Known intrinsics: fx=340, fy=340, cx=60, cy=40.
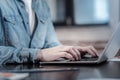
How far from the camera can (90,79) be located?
1.10 metres

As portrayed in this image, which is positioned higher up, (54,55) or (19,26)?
(19,26)

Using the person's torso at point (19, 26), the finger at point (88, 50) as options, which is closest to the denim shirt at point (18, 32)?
the person's torso at point (19, 26)

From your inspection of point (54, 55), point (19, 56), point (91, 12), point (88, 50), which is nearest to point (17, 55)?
point (19, 56)

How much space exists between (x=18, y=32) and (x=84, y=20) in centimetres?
231

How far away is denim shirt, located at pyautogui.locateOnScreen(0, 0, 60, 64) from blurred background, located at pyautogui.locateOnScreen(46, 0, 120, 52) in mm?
1804

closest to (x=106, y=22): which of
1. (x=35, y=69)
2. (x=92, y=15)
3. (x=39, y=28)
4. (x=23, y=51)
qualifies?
(x=92, y=15)

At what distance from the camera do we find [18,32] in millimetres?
1760

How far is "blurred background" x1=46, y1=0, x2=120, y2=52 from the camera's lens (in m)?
3.71

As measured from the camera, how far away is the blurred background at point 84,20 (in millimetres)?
3713

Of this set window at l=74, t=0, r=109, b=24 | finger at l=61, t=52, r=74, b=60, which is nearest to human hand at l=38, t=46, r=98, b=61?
finger at l=61, t=52, r=74, b=60

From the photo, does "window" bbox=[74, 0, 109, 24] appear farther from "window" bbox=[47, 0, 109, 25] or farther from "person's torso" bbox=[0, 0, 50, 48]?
"person's torso" bbox=[0, 0, 50, 48]

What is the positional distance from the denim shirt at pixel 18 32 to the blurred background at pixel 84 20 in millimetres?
1804

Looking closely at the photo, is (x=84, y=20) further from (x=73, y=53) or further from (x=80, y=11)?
(x=73, y=53)

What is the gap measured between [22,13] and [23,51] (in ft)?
0.98
